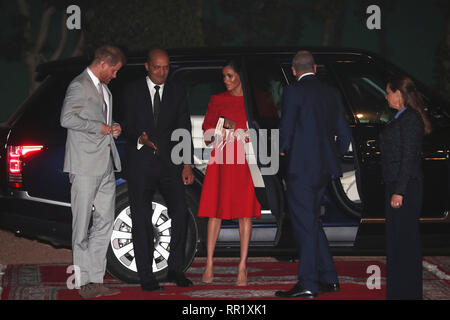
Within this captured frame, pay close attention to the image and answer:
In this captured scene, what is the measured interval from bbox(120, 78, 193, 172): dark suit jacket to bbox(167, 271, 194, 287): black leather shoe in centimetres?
88

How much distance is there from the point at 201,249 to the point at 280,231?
2.29ft

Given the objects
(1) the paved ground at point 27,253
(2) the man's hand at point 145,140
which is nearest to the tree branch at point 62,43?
(1) the paved ground at point 27,253

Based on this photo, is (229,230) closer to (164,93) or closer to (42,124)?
(164,93)

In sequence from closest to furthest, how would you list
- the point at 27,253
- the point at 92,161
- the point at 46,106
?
the point at 92,161 → the point at 46,106 → the point at 27,253

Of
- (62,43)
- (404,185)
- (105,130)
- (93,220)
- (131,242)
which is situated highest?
(62,43)

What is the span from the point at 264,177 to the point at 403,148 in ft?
4.28

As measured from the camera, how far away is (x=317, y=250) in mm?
6355

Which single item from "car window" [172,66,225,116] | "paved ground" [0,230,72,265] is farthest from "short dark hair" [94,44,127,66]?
"paved ground" [0,230,72,265]

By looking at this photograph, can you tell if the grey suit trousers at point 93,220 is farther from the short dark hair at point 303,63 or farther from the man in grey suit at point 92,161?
the short dark hair at point 303,63

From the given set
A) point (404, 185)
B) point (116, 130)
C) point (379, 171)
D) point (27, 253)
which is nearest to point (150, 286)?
point (116, 130)

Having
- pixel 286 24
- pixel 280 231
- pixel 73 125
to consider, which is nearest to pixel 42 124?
pixel 73 125

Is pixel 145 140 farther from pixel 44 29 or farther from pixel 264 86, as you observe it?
pixel 44 29

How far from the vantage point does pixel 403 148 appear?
5594 mm

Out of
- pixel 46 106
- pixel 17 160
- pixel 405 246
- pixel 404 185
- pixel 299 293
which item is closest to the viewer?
→ pixel 404 185
